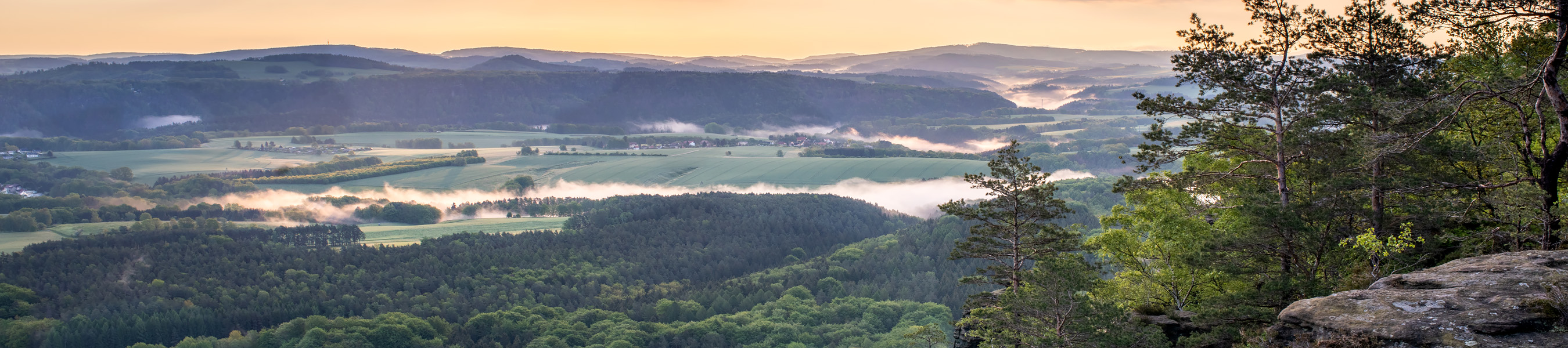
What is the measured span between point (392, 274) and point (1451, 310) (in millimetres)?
89193

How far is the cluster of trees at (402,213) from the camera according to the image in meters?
143

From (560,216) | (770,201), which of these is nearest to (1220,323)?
(770,201)

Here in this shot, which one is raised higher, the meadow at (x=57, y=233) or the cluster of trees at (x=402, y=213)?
the meadow at (x=57, y=233)

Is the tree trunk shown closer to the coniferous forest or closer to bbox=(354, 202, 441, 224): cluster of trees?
the coniferous forest

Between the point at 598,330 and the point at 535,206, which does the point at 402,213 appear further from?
the point at 598,330

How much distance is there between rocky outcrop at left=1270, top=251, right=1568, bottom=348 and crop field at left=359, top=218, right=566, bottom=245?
105878 millimetres

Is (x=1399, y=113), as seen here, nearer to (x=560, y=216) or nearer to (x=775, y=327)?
(x=775, y=327)

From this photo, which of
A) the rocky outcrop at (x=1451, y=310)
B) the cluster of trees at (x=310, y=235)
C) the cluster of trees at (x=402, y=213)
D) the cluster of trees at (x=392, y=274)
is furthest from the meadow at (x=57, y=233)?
the rocky outcrop at (x=1451, y=310)

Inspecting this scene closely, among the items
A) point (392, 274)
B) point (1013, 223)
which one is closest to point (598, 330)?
point (392, 274)

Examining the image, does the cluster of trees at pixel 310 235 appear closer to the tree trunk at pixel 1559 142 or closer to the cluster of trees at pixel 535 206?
the cluster of trees at pixel 535 206

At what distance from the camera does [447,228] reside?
126 meters

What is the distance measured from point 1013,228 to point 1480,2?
1501 cm

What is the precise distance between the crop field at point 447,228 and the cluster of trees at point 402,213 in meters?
4.56

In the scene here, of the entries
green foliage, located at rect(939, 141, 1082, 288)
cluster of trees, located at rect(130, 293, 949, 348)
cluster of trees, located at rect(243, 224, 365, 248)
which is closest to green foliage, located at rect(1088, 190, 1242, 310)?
green foliage, located at rect(939, 141, 1082, 288)
